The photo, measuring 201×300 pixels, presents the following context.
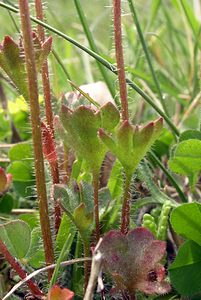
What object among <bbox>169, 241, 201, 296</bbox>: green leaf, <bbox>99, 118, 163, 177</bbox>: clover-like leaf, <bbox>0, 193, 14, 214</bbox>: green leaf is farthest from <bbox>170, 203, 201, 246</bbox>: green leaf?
<bbox>0, 193, 14, 214</bbox>: green leaf

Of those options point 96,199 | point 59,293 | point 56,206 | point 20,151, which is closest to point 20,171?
point 20,151

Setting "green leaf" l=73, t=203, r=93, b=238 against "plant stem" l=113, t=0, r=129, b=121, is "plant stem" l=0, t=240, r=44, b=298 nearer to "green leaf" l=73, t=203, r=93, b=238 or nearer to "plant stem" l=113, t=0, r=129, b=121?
"green leaf" l=73, t=203, r=93, b=238

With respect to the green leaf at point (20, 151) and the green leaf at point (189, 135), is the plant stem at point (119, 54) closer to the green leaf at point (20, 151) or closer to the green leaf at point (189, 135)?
the green leaf at point (189, 135)

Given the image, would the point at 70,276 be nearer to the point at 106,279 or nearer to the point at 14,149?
the point at 106,279

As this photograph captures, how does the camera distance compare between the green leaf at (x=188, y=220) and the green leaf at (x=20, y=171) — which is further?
the green leaf at (x=20, y=171)

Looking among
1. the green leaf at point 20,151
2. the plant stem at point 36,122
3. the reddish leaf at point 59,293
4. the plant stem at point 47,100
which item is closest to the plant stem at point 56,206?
the plant stem at point 47,100

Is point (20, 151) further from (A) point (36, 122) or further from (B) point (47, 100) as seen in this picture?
(A) point (36, 122)
